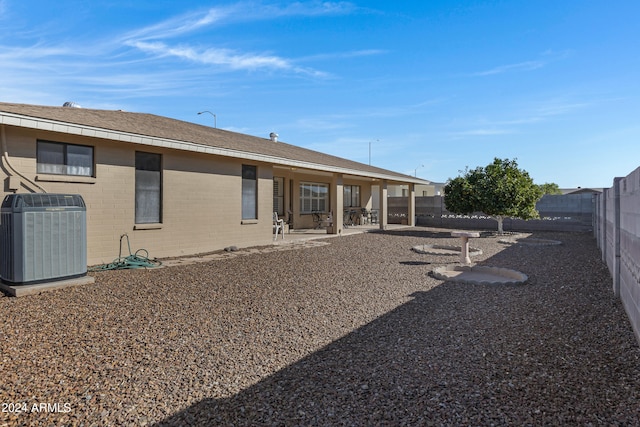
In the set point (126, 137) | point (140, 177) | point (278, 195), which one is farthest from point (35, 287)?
point (278, 195)

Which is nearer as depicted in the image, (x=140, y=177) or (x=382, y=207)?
(x=140, y=177)

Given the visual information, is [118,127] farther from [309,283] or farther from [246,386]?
[246,386]

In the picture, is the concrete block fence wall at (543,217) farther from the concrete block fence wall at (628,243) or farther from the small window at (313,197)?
the concrete block fence wall at (628,243)

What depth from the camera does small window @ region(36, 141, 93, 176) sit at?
7.62 meters

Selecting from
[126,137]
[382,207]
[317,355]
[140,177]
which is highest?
[126,137]

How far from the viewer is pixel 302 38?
12875mm

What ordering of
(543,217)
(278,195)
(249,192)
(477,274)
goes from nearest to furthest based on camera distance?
(477,274)
(249,192)
(278,195)
(543,217)

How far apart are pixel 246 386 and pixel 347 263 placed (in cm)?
640

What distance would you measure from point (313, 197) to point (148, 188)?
1068 cm

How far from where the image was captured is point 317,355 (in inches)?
145

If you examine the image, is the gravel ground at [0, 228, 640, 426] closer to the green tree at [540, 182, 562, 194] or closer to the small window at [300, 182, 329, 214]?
the small window at [300, 182, 329, 214]

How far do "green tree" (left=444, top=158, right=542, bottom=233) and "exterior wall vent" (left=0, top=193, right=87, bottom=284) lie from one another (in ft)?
48.7

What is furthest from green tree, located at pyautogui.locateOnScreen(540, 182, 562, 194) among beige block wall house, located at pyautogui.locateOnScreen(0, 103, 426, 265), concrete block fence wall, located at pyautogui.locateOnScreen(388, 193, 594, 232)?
beige block wall house, located at pyautogui.locateOnScreen(0, 103, 426, 265)

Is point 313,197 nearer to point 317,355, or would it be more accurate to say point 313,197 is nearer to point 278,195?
point 278,195
